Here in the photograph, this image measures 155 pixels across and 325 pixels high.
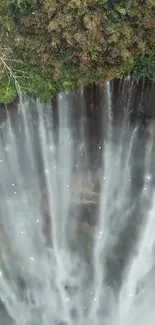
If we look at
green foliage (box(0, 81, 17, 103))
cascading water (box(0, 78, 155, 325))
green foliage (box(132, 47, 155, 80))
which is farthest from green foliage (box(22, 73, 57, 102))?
green foliage (box(132, 47, 155, 80))

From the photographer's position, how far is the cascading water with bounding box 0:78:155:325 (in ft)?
33.8

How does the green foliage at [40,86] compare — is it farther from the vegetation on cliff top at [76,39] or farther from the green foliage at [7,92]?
the green foliage at [7,92]

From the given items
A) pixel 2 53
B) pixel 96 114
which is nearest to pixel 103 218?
pixel 96 114

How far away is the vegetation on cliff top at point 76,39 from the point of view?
794 centimetres

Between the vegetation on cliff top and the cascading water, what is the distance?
1305mm

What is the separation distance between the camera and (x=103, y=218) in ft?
35.1

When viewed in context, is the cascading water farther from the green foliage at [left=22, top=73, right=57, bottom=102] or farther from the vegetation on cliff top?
the vegetation on cliff top

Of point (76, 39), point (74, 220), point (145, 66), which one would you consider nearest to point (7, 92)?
point (76, 39)

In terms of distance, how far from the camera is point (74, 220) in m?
10.8

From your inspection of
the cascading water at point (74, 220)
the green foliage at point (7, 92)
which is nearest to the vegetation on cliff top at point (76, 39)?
the green foliage at point (7, 92)

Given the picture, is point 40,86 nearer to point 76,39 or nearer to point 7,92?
point 7,92

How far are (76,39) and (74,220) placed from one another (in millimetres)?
4602

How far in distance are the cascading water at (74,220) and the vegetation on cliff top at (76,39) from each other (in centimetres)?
131

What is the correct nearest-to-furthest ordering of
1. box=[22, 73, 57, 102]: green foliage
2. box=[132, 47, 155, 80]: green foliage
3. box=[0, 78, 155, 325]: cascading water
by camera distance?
box=[132, 47, 155, 80]: green foliage
box=[22, 73, 57, 102]: green foliage
box=[0, 78, 155, 325]: cascading water
